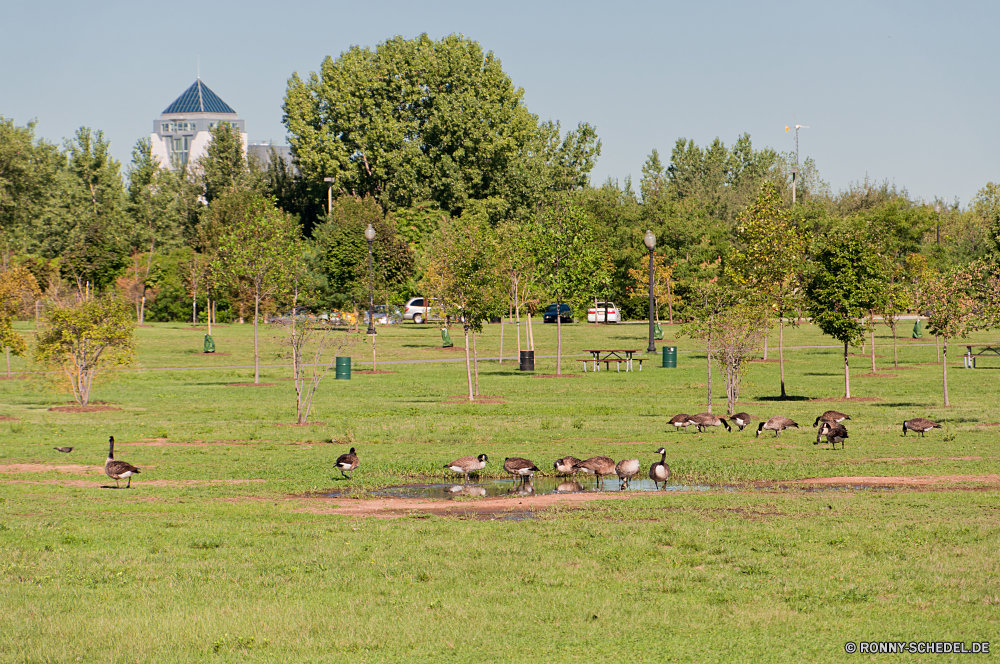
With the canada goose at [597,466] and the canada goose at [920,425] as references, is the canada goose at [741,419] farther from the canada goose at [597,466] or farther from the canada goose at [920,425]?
the canada goose at [597,466]

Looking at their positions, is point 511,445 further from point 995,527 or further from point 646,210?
point 646,210

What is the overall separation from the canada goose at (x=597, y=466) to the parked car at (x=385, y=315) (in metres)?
59.6

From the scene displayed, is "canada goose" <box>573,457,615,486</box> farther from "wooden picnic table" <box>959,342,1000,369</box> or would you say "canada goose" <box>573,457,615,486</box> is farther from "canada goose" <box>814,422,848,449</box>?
"wooden picnic table" <box>959,342,1000,369</box>

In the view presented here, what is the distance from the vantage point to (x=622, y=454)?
19.8 m

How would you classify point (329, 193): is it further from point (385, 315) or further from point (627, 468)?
point (627, 468)

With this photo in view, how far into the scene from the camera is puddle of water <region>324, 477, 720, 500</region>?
16484mm

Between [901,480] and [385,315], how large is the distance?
64.9 metres

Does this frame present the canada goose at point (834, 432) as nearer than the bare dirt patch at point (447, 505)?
No

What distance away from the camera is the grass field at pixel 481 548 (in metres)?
9.02

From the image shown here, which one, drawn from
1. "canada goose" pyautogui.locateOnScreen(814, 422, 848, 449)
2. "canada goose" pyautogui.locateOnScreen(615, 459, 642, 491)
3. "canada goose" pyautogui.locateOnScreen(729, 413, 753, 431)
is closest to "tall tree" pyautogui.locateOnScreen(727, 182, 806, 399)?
"canada goose" pyautogui.locateOnScreen(729, 413, 753, 431)

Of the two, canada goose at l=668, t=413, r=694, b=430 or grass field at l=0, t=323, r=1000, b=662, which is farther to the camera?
canada goose at l=668, t=413, r=694, b=430

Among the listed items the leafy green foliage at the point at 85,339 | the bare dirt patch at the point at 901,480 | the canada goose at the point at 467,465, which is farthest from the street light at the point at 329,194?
the bare dirt patch at the point at 901,480

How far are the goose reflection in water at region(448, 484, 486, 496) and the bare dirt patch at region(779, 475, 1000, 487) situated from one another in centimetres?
504

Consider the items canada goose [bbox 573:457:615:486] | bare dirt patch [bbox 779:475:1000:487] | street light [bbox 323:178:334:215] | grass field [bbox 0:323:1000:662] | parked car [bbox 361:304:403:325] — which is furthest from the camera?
street light [bbox 323:178:334:215]
